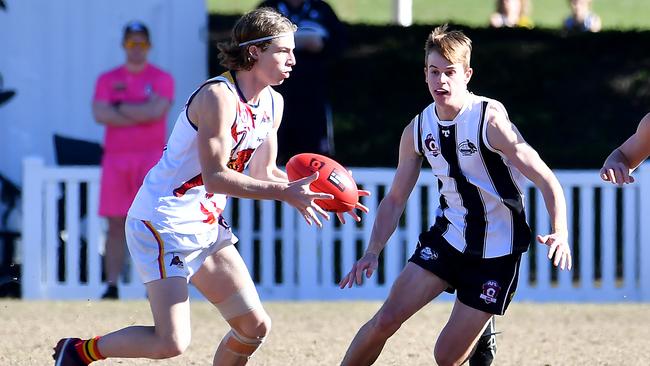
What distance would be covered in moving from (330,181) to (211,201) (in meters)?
0.54

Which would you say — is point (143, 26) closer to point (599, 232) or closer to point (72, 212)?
point (72, 212)

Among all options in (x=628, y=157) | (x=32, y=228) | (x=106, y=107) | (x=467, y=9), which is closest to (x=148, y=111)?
(x=106, y=107)

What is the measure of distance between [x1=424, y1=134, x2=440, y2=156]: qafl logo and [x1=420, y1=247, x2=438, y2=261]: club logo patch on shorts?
45 cm

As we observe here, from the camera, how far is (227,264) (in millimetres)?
5375

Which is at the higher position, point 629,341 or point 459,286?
point 459,286

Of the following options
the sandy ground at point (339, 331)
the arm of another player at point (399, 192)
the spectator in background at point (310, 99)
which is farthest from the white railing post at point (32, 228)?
the arm of another player at point (399, 192)

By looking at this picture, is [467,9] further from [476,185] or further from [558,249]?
[558,249]

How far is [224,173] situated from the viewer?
16.5 feet

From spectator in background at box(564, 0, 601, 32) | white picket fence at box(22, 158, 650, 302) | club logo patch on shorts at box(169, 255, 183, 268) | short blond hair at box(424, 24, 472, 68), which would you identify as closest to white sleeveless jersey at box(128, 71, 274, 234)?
club logo patch on shorts at box(169, 255, 183, 268)

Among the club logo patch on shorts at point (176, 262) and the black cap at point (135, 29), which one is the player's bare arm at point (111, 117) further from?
the club logo patch on shorts at point (176, 262)

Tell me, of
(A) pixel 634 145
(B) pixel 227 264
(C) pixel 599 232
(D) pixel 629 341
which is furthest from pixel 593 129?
(B) pixel 227 264

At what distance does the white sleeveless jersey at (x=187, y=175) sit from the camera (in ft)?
17.1

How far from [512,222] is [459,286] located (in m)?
0.38

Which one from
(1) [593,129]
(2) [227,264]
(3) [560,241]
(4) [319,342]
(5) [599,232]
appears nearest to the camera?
(3) [560,241]
